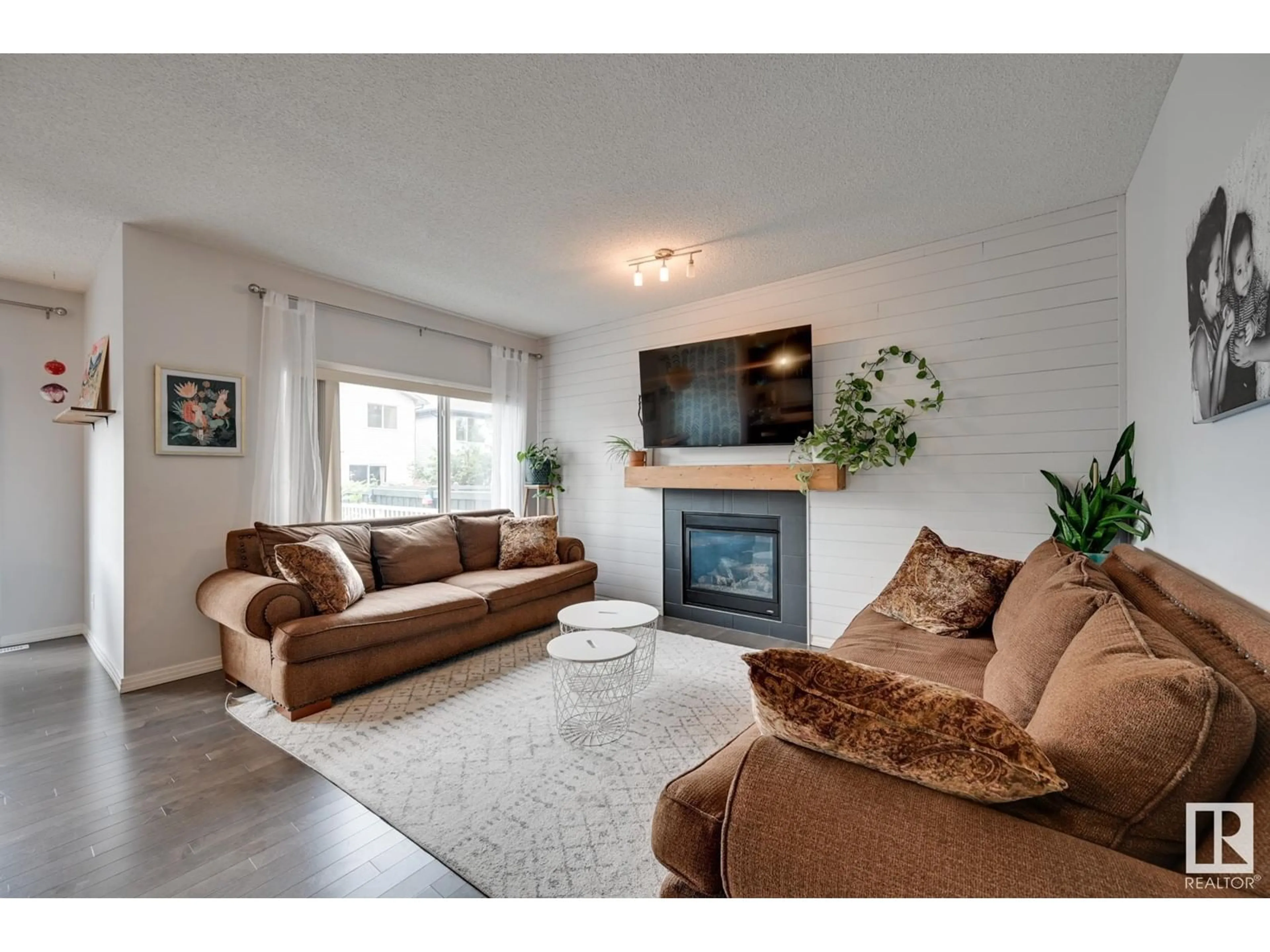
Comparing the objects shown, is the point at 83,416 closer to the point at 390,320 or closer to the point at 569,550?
the point at 390,320

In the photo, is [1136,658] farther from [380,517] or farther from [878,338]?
[380,517]

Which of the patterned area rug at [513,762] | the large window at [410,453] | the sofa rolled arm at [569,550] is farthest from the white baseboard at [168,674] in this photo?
the sofa rolled arm at [569,550]

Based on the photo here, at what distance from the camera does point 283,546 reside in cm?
279

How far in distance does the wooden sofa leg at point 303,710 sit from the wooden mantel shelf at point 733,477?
2653 millimetres

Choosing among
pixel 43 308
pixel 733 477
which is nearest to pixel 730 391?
pixel 733 477

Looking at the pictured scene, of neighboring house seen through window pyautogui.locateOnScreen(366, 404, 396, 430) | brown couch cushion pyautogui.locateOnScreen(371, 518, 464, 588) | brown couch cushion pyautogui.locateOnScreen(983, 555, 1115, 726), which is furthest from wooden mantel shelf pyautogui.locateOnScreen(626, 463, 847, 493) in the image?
neighboring house seen through window pyautogui.locateOnScreen(366, 404, 396, 430)

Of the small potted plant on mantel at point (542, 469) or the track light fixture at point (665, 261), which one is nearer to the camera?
the track light fixture at point (665, 261)

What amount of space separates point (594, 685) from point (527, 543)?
1782mm

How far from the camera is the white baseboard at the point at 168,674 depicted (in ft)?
9.52

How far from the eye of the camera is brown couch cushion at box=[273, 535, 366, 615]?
278 cm

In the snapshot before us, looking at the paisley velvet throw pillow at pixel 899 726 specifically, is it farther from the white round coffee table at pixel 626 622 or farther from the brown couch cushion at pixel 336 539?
the brown couch cushion at pixel 336 539

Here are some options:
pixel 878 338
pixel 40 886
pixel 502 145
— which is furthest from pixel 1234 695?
pixel 878 338

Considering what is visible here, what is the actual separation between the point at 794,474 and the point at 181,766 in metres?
3.47

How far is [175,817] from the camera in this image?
5.99 feet
